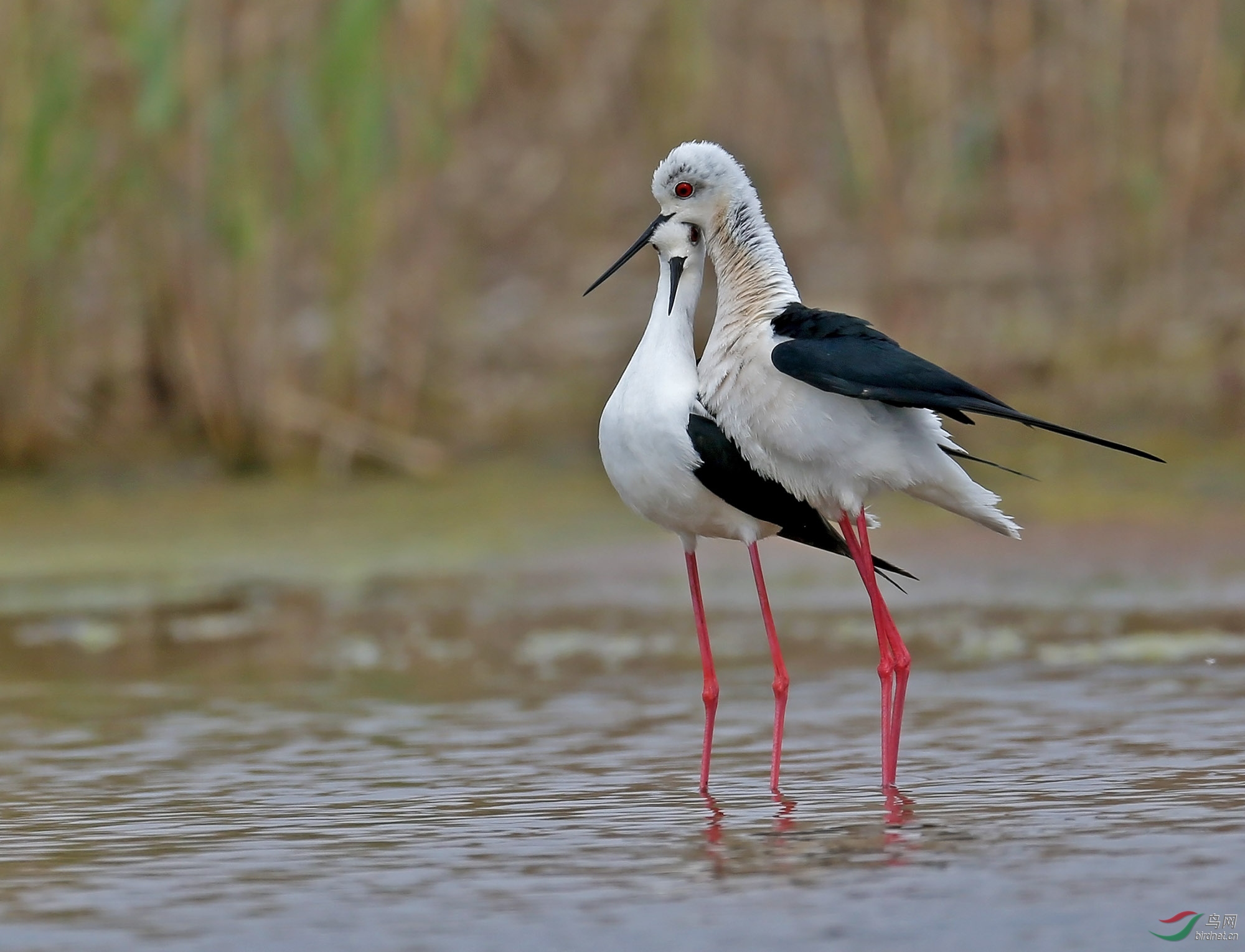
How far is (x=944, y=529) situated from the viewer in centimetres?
1133

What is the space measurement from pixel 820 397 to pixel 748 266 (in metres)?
0.52

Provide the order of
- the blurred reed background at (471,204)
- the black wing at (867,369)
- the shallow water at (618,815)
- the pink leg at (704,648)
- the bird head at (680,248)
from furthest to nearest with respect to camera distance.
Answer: the blurred reed background at (471,204) < the bird head at (680,248) < the pink leg at (704,648) < the black wing at (867,369) < the shallow water at (618,815)

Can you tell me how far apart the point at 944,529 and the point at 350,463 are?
11.2 ft

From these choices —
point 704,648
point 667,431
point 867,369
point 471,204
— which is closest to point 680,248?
point 667,431

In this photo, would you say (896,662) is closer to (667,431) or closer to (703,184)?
(667,431)

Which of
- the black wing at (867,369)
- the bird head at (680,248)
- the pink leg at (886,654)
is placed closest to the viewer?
the black wing at (867,369)

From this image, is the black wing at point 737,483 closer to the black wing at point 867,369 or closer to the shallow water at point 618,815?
the black wing at point 867,369

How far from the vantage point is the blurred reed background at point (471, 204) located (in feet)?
40.4

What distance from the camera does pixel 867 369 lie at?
5.56 metres

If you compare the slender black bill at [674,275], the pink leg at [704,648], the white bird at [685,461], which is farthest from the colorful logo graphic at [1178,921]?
the slender black bill at [674,275]

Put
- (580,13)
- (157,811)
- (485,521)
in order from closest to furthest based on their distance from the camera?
(157,811) → (485,521) → (580,13)

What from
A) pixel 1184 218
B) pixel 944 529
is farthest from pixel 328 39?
pixel 1184 218

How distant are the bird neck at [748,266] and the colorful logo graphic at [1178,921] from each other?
2.35 meters

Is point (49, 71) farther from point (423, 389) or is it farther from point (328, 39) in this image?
point (423, 389)
